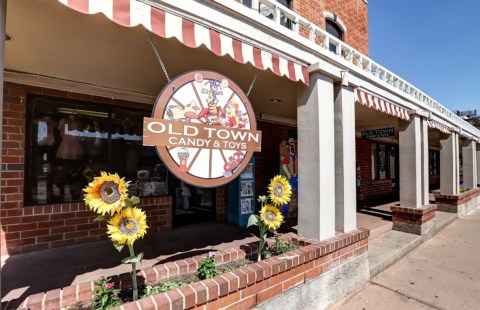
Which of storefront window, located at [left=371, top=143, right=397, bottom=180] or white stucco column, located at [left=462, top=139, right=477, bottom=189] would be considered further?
storefront window, located at [left=371, top=143, right=397, bottom=180]

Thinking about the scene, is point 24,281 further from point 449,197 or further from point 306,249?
point 449,197

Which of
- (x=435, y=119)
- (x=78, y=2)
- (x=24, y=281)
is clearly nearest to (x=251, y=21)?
(x=78, y=2)

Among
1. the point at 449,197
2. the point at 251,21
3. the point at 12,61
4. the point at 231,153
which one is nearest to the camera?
the point at 231,153

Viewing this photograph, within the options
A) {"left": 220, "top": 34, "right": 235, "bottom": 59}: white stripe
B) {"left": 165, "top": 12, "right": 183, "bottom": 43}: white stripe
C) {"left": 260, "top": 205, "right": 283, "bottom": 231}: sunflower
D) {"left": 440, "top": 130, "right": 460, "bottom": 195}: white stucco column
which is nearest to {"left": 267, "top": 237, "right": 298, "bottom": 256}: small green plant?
{"left": 260, "top": 205, "right": 283, "bottom": 231}: sunflower

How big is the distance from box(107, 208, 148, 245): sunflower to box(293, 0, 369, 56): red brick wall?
24.5ft

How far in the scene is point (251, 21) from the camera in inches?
119

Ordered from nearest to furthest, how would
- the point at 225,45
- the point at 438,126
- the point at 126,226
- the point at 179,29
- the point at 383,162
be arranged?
1. the point at 126,226
2. the point at 179,29
3. the point at 225,45
4. the point at 438,126
5. the point at 383,162

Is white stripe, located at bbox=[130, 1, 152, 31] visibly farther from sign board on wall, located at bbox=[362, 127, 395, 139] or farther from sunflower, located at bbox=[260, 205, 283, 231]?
sign board on wall, located at bbox=[362, 127, 395, 139]

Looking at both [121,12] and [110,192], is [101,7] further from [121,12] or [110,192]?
[110,192]

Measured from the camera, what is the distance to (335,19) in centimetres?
884

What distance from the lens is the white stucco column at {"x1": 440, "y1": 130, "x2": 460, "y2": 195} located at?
9.01 meters

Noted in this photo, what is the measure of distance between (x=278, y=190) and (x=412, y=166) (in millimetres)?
4730

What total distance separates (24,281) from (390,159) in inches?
539

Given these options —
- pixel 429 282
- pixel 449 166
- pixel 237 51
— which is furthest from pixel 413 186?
pixel 237 51
